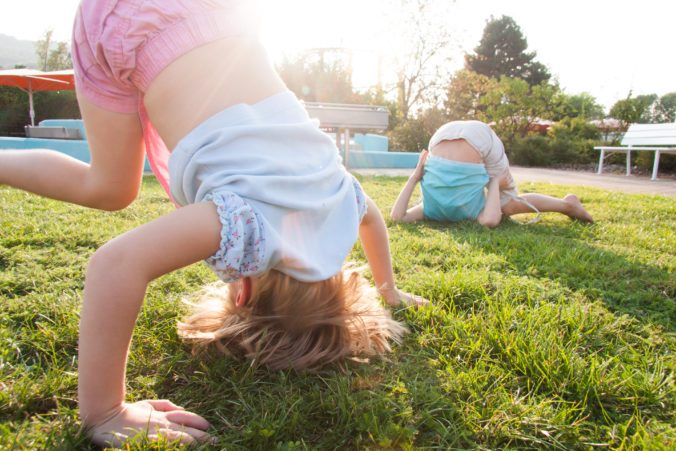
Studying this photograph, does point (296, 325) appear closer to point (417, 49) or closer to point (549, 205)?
point (549, 205)

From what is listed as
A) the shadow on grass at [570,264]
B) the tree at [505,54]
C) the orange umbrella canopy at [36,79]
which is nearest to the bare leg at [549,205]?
the shadow on grass at [570,264]

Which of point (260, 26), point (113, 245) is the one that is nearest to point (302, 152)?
point (260, 26)

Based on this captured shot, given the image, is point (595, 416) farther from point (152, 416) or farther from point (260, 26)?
point (260, 26)

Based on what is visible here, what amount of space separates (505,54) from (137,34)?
3336cm

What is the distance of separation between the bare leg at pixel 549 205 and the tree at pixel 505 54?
28.9m

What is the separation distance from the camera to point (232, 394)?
116cm

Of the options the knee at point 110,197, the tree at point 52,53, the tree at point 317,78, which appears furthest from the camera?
the tree at point 52,53

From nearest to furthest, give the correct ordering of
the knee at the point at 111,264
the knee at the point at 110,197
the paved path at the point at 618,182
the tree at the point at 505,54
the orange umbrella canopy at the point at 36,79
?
1. the knee at the point at 111,264
2. the knee at the point at 110,197
3. the paved path at the point at 618,182
4. the orange umbrella canopy at the point at 36,79
5. the tree at the point at 505,54

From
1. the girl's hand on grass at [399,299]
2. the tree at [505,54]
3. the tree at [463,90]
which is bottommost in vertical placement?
the girl's hand on grass at [399,299]

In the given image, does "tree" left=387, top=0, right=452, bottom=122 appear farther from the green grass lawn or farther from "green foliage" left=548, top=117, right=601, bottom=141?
the green grass lawn

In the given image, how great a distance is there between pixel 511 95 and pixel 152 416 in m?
17.2

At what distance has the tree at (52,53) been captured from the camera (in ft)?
85.1

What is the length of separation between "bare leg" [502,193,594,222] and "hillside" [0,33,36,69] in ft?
385

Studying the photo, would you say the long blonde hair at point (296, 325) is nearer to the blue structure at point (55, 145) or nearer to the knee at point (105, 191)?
the knee at point (105, 191)
